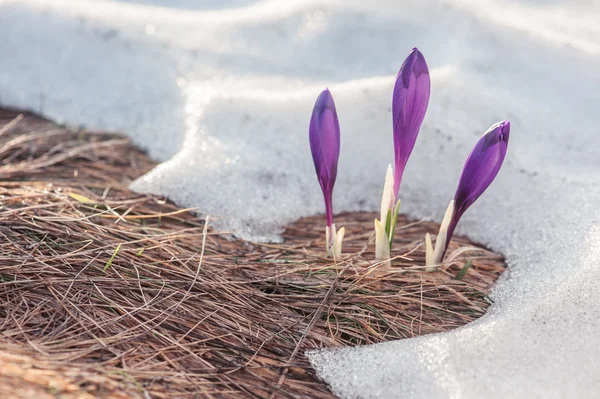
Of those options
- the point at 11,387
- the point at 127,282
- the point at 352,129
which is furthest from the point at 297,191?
the point at 11,387

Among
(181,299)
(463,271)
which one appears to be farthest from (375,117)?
(181,299)

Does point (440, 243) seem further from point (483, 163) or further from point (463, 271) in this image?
point (483, 163)

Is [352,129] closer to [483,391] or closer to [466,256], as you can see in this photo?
[466,256]


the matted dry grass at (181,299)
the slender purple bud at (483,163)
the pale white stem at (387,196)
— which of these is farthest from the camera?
the pale white stem at (387,196)

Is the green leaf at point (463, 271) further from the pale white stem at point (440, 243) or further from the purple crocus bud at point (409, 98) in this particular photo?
the purple crocus bud at point (409, 98)

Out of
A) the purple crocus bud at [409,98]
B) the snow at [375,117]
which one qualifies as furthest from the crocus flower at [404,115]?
the snow at [375,117]

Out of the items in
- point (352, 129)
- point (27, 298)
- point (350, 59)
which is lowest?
point (27, 298)

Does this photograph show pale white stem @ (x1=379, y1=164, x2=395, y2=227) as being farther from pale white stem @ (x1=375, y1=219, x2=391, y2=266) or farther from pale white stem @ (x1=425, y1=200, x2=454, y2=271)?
pale white stem @ (x1=425, y1=200, x2=454, y2=271)
